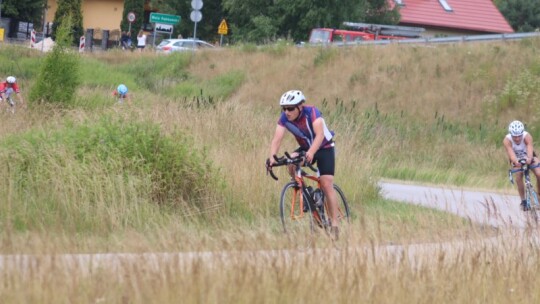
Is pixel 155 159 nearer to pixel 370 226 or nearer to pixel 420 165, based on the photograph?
pixel 370 226

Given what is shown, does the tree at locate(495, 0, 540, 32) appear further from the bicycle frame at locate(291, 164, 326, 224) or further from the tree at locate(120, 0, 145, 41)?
the bicycle frame at locate(291, 164, 326, 224)

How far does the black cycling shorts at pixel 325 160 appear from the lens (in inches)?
456

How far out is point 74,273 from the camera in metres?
6.47

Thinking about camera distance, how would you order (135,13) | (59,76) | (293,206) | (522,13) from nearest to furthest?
(293,206), (59,76), (135,13), (522,13)

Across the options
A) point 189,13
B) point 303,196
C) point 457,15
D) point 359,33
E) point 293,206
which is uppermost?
point 457,15

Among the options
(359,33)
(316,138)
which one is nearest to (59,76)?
(316,138)

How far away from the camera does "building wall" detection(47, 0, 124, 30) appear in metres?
71.9

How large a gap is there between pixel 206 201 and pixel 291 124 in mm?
1928

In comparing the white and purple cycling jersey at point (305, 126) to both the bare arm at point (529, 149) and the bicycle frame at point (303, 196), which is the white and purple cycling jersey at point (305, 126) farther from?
the bare arm at point (529, 149)

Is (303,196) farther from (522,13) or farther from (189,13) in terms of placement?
(522,13)

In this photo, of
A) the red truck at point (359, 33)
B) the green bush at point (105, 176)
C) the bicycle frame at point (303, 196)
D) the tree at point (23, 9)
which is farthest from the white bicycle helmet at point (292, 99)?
the tree at point (23, 9)

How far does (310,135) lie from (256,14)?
4702 centimetres

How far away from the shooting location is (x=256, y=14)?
190 feet

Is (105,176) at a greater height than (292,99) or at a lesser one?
lesser
